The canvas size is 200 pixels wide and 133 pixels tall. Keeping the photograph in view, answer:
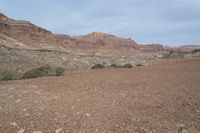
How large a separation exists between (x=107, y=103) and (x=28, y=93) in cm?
282

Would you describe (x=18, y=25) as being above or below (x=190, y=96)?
above

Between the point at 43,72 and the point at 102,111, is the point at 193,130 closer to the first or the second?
the point at 102,111

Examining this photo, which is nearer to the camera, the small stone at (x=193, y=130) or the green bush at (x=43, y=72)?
the small stone at (x=193, y=130)

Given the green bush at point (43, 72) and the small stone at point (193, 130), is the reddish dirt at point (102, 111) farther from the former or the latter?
the green bush at point (43, 72)

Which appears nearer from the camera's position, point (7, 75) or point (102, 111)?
point (102, 111)

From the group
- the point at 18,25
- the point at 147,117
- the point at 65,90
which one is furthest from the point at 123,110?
the point at 18,25

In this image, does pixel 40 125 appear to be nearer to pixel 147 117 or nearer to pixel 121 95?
pixel 147 117

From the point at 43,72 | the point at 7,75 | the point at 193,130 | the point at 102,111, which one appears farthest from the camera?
the point at 43,72

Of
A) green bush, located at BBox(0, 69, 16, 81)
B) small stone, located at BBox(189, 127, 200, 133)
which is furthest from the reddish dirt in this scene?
green bush, located at BBox(0, 69, 16, 81)

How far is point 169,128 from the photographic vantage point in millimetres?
4805

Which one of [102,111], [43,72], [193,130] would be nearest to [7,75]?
[43,72]

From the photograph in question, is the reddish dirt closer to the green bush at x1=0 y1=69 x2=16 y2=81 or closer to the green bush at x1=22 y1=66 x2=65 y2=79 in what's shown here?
the green bush at x1=0 y1=69 x2=16 y2=81

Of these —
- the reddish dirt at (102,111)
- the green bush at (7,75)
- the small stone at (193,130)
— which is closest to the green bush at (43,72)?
the green bush at (7,75)

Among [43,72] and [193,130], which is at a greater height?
[43,72]
